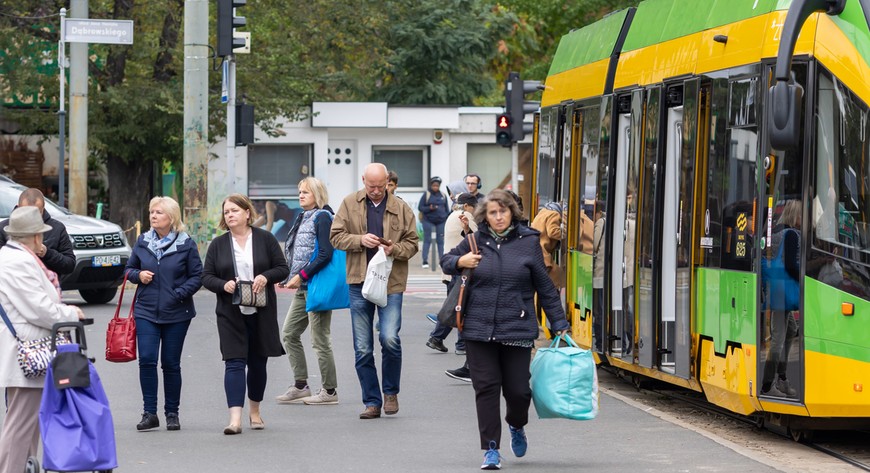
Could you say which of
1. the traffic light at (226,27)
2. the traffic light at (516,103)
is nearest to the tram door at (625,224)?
the traffic light at (226,27)

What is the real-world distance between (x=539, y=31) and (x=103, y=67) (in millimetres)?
20569

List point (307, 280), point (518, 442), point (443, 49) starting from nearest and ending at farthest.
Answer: point (518, 442) → point (307, 280) → point (443, 49)

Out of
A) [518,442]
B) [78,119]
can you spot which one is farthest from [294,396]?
[78,119]

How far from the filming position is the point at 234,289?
1012 cm

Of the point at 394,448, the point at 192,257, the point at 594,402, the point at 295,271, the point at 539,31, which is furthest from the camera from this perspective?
the point at 539,31

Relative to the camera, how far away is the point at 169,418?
1047 cm

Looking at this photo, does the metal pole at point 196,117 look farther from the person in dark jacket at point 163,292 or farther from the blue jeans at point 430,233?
the person in dark jacket at point 163,292

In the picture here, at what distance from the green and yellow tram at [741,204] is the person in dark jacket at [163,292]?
133 inches

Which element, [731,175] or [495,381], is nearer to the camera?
[495,381]

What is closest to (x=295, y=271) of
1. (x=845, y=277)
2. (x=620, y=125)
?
(x=620, y=125)

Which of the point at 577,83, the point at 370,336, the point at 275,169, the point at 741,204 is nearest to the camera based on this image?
the point at 741,204

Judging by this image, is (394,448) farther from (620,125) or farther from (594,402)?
(620,125)

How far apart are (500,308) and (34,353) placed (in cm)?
260

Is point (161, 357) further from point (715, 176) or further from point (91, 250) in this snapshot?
point (91, 250)
